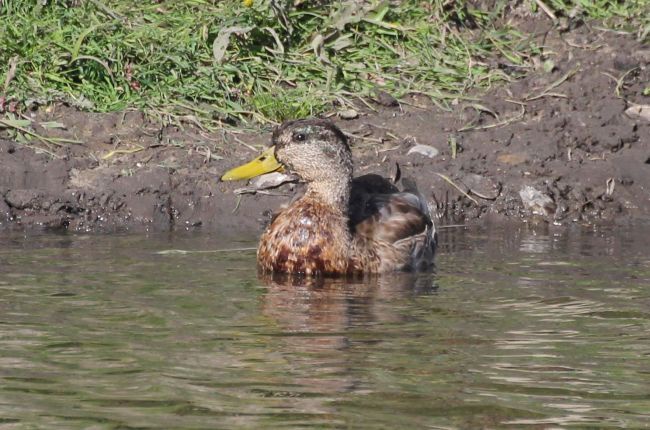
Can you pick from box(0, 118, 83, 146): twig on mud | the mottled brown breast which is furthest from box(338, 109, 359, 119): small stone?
the mottled brown breast

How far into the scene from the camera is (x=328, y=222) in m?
9.47

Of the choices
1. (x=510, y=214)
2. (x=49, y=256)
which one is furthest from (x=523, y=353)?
(x=510, y=214)

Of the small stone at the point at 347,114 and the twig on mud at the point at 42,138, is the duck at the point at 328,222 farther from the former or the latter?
the twig on mud at the point at 42,138

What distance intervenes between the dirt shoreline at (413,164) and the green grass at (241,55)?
0.74 ft

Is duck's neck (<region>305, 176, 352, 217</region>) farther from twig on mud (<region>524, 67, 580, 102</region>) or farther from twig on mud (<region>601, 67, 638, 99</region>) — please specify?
twig on mud (<region>601, 67, 638, 99</region>)

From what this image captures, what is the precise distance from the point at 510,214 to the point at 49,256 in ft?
11.3

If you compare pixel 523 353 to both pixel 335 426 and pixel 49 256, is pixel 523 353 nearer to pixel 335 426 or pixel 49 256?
pixel 335 426

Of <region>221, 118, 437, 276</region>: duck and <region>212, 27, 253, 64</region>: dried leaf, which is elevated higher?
<region>212, 27, 253, 64</region>: dried leaf

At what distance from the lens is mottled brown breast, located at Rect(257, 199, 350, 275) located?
9305mm

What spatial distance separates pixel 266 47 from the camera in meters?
12.3

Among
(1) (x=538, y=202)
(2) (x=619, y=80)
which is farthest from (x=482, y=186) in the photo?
(2) (x=619, y=80)

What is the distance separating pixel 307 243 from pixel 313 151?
655 mm

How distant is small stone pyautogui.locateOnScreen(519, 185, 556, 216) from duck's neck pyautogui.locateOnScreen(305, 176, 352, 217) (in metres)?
1.99

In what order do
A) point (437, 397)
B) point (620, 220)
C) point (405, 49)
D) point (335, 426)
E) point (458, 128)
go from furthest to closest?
point (405, 49) < point (458, 128) < point (620, 220) < point (437, 397) < point (335, 426)
